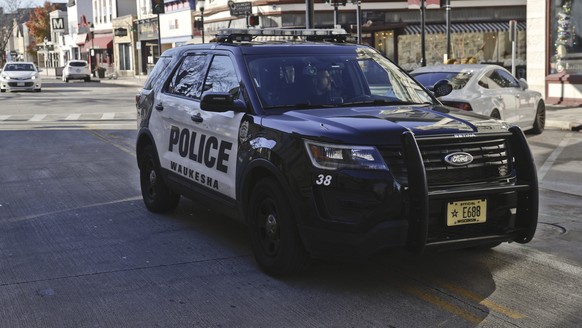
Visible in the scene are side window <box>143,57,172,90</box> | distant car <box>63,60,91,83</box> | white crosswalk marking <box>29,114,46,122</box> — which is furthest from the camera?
distant car <box>63,60,91,83</box>

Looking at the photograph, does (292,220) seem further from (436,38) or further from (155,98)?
(436,38)

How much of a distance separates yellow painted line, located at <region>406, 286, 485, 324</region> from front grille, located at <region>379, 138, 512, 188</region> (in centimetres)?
78

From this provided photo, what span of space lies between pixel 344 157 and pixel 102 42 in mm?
74190

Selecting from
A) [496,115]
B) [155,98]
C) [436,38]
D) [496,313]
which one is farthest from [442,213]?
[436,38]

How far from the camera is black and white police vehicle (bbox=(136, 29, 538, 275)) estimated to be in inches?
217

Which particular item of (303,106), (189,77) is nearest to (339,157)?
(303,106)

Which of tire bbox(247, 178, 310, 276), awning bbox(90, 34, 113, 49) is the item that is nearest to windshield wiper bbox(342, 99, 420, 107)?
tire bbox(247, 178, 310, 276)

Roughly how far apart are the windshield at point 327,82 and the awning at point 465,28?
119 ft

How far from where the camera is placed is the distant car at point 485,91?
46.5ft

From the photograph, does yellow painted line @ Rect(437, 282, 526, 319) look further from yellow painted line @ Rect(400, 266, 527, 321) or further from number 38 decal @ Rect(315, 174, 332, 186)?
number 38 decal @ Rect(315, 174, 332, 186)

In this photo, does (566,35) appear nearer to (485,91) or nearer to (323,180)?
(485,91)

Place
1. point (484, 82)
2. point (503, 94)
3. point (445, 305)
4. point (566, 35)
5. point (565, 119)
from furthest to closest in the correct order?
point (566, 35) → point (565, 119) → point (503, 94) → point (484, 82) → point (445, 305)

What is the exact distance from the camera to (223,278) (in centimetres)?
631

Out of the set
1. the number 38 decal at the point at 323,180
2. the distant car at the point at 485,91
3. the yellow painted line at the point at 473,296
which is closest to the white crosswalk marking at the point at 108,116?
the distant car at the point at 485,91
